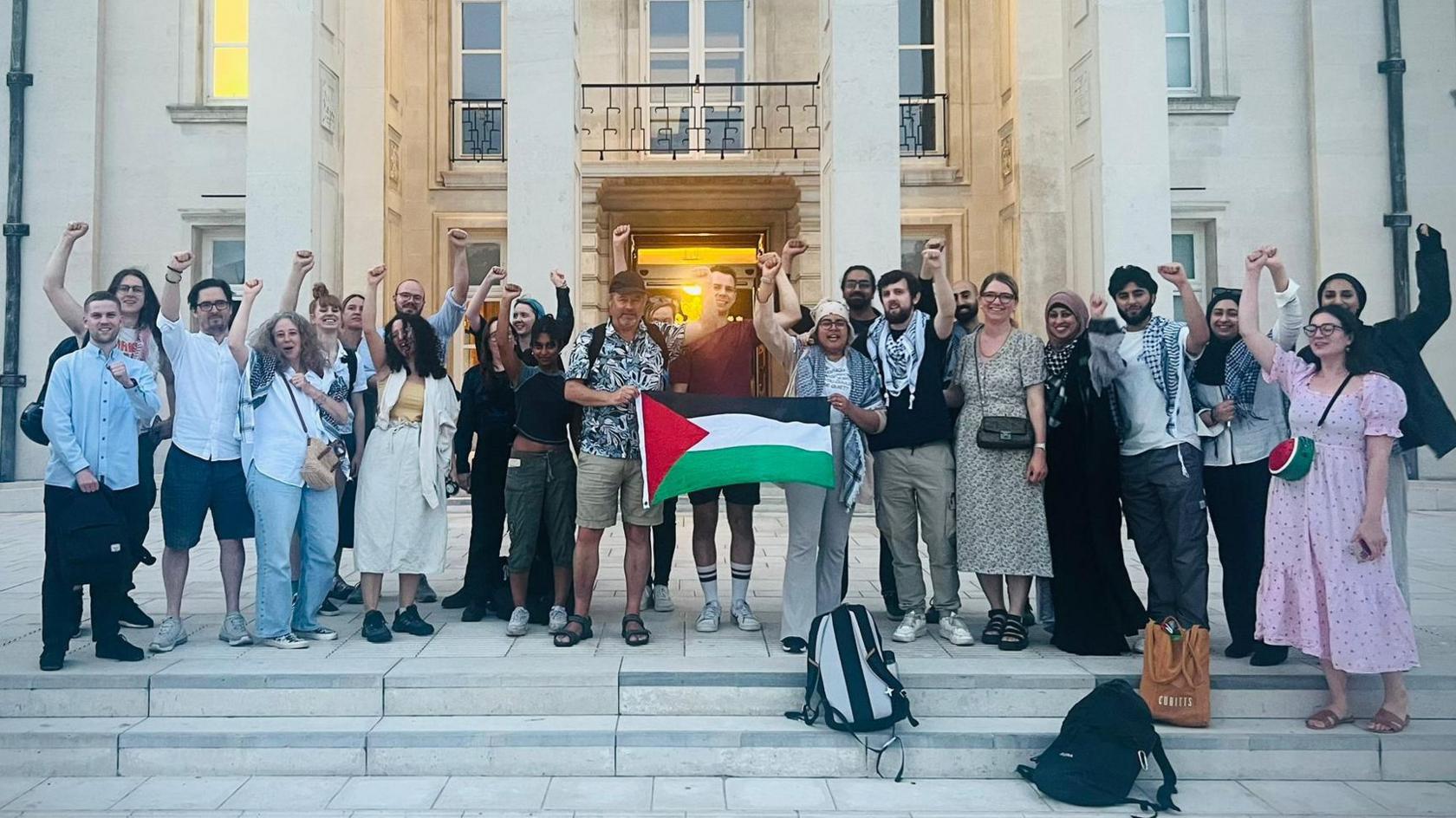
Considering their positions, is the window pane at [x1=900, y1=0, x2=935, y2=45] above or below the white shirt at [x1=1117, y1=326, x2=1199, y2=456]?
above

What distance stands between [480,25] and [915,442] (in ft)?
41.4

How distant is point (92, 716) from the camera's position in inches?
208

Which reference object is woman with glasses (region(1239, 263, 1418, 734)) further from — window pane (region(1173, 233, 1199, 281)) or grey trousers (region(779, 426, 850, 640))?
window pane (region(1173, 233, 1199, 281))

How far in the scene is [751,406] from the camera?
19.8ft

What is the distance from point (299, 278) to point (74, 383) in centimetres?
155

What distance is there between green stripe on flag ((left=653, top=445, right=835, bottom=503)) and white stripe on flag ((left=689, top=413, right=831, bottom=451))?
0.03 m

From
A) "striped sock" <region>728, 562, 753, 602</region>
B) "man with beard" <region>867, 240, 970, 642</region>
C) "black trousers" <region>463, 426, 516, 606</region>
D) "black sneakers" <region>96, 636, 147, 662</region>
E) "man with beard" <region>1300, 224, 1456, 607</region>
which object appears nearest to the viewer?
"man with beard" <region>1300, 224, 1456, 607</region>

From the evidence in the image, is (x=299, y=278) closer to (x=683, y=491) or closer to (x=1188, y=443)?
(x=683, y=491)

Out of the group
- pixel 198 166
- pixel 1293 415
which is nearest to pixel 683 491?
pixel 1293 415

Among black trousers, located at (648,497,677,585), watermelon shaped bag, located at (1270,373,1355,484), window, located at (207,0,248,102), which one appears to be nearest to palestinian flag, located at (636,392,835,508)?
black trousers, located at (648,497,677,585)

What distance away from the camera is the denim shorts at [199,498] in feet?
19.4

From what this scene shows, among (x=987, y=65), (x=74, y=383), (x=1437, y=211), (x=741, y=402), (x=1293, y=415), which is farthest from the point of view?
(x=987, y=65)

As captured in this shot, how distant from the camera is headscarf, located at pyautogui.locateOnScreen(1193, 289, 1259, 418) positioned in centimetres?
581

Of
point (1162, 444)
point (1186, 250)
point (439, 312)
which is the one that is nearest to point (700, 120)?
point (1186, 250)
